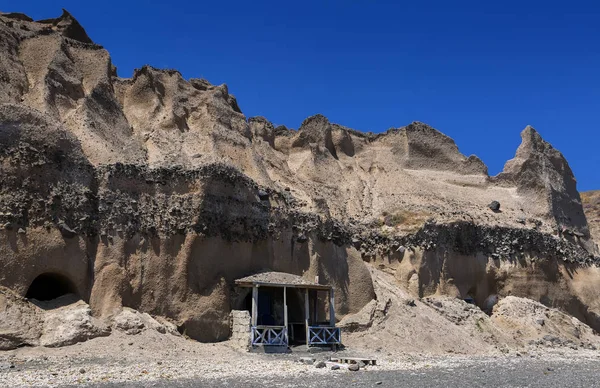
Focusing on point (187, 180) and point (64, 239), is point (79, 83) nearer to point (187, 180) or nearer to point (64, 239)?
point (187, 180)

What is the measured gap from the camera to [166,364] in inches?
741

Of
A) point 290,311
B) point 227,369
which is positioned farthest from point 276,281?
point 227,369

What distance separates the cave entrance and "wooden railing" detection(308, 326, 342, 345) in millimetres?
9745

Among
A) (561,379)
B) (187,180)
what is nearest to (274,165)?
(187,180)

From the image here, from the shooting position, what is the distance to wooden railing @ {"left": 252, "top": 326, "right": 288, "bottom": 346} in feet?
79.1

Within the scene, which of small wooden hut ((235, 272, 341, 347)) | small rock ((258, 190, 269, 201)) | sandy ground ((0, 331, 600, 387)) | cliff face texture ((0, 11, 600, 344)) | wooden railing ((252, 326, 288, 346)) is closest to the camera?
sandy ground ((0, 331, 600, 387))

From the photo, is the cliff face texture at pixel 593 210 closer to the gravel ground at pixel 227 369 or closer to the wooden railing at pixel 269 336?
the gravel ground at pixel 227 369

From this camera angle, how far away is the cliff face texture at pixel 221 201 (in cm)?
2364

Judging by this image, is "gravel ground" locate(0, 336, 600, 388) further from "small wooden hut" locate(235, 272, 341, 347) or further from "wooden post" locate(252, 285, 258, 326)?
"wooden post" locate(252, 285, 258, 326)

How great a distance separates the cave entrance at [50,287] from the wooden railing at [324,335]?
384 inches

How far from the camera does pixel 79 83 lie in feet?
102

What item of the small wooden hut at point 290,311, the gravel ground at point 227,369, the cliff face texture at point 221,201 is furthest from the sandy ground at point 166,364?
the cliff face texture at point 221,201

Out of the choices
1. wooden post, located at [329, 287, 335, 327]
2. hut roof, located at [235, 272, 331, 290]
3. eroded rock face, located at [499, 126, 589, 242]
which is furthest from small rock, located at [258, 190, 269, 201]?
eroded rock face, located at [499, 126, 589, 242]

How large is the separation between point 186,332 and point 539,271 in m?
23.3
